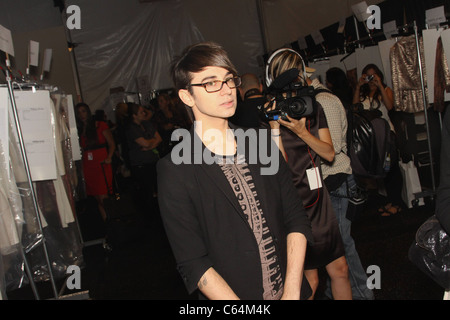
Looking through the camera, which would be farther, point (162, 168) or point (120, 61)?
point (120, 61)

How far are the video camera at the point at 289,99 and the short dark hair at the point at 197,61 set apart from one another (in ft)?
1.81

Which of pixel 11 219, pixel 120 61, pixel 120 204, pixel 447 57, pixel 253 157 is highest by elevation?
pixel 120 61

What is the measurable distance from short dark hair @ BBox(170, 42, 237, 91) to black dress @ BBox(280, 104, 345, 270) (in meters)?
0.83

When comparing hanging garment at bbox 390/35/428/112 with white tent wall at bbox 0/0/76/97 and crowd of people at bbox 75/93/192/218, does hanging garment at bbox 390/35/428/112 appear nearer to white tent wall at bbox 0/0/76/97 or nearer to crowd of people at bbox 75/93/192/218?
crowd of people at bbox 75/93/192/218

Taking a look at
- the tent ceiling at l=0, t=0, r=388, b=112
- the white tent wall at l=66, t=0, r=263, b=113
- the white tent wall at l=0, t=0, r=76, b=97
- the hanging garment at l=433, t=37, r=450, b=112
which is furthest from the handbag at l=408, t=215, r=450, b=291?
the tent ceiling at l=0, t=0, r=388, b=112

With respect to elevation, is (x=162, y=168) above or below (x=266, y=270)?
above

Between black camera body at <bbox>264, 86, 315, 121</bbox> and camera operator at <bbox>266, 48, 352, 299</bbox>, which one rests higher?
black camera body at <bbox>264, 86, 315, 121</bbox>

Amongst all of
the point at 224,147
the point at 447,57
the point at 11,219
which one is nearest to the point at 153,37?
the point at 447,57

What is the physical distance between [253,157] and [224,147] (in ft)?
0.34

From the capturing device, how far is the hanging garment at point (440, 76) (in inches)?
150

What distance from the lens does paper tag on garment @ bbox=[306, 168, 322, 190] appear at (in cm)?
213

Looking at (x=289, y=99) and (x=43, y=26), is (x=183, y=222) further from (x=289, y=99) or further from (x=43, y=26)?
(x=43, y=26)

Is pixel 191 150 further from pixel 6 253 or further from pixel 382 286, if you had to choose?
pixel 382 286

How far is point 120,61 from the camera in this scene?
9.63m
